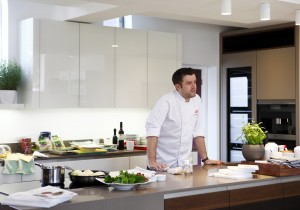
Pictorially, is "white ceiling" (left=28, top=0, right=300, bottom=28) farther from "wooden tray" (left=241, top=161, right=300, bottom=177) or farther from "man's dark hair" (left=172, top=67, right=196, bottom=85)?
"wooden tray" (left=241, top=161, right=300, bottom=177)

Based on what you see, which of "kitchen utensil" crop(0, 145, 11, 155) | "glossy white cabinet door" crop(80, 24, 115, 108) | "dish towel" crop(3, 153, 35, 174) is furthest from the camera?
"glossy white cabinet door" crop(80, 24, 115, 108)

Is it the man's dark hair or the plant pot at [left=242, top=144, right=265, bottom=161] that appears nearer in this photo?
the man's dark hair

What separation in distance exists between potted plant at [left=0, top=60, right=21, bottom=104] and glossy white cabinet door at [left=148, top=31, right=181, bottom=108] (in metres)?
1.68

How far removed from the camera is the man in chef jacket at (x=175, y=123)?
430 centimetres

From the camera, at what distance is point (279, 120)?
22.6 feet

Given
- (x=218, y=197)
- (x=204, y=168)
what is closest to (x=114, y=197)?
(x=218, y=197)

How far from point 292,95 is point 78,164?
9.72 ft

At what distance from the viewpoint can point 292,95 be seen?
664cm

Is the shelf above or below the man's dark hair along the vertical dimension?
below

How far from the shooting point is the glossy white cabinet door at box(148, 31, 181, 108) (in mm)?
6445

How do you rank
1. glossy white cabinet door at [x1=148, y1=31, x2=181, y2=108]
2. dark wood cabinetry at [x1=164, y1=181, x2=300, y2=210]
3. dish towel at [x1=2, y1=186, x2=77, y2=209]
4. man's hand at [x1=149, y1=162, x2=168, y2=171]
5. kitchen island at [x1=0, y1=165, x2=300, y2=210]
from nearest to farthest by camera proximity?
dish towel at [x1=2, y1=186, x2=77, y2=209]
kitchen island at [x1=0, y1=165, x2=300, y2=210]
dark wood cabinetry at [x1=164, y1=181, x2=300, y2=210]
man's hand at [x1=149, y1=162, x2=168, y2=171]
glossy white cabinet door at [x1=148, y1=31, x2=181, y2=108]

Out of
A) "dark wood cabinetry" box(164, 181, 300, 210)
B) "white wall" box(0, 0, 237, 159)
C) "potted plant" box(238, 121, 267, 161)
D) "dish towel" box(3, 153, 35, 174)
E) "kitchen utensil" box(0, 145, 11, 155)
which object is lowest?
"dark wood cabinetry" box(164, 181, 300, 210)

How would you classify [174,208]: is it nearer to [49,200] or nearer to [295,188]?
[49,200]

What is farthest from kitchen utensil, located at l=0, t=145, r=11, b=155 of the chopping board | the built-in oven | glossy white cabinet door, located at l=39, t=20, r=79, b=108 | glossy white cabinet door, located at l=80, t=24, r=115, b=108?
the built-in oven
